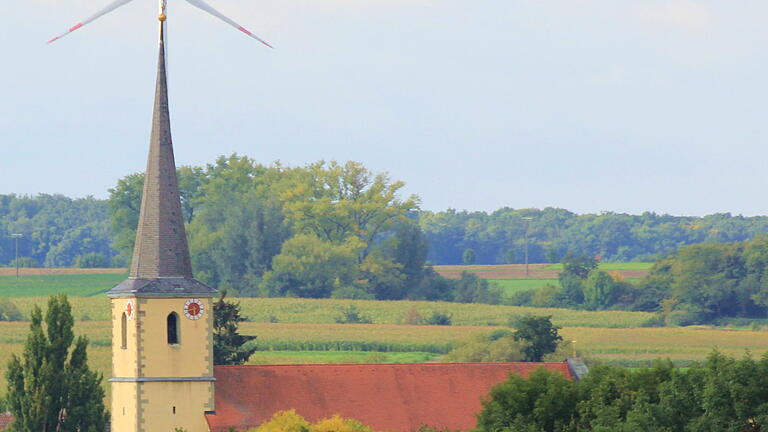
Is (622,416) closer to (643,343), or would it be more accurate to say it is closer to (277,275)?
(643,343)

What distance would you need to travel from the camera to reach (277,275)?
5842 inches

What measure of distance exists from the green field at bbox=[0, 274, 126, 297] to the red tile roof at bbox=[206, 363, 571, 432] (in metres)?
72.5

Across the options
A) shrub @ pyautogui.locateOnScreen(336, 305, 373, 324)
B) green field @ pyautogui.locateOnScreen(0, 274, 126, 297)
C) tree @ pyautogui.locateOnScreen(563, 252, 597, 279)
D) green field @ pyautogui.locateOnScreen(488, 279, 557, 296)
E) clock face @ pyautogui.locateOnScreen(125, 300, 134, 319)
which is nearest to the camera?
clock face @ pyautogui.locateOnScreen(125, 300, 134, 319)

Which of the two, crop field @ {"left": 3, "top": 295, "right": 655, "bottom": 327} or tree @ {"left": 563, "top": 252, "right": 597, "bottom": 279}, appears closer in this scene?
crop field @ {"left": 3, "top": 295, "right": 655, "bottom": 327}

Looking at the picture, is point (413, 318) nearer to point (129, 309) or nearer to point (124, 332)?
point (124, 332)

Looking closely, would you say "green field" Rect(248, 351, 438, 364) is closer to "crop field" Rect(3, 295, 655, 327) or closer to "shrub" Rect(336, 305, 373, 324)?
"crop field" Rect(3, 295, 655, 327)

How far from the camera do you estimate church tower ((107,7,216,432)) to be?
225ft

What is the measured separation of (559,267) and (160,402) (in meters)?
119

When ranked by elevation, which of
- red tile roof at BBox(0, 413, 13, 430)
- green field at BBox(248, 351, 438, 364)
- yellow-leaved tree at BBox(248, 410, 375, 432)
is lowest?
red tile roof at BBox(0, 413, 13, 430)

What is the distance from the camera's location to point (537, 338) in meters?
89.4

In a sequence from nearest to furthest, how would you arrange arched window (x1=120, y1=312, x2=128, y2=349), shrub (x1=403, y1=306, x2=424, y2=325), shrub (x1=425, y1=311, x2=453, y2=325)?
arched window (x1=120, y1=312, x2=128, y2=349), shrub (x1=403, y1=306, x2=424, y2=325), shrub (x1=425, y1=311, x2=453, y2=325)

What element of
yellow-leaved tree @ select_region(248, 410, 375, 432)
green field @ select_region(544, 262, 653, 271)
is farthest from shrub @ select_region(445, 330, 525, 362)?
green field @ select_region(544, 262, 653, 271)

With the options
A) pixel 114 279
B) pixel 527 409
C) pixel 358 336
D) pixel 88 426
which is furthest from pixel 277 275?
pixel 527 409

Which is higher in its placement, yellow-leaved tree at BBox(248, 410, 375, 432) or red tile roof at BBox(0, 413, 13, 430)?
yellow-leaved tree at BBox(248, 410, 375, 432)
